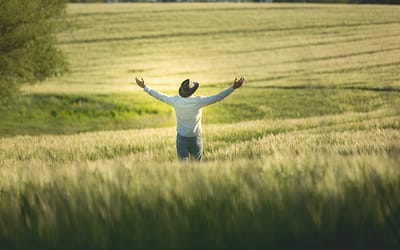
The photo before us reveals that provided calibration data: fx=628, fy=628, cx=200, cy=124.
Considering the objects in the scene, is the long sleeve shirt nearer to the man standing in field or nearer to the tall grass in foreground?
the man standing in field

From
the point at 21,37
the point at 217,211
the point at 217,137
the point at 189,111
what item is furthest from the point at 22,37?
the point at 217,211

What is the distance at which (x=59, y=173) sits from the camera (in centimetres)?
360

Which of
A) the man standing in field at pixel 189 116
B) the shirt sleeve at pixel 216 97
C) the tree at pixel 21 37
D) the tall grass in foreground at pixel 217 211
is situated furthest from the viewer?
the tree at pixel 21 37

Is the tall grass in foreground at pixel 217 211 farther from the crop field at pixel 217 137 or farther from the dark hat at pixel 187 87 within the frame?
the dark hat at pixel 187 87

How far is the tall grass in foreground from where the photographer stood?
2863 mm

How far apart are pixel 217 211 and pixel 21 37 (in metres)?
18.2

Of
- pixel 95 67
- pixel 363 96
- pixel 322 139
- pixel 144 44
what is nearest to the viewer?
Result: pixel 322 139


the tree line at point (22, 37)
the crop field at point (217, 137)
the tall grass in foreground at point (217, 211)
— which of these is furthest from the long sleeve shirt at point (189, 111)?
the tree line at point (22, 37)

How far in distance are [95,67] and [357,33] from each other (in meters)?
14.7

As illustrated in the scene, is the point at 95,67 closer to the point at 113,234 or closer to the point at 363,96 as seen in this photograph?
the point at 363,96

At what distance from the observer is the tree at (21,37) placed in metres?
19.7

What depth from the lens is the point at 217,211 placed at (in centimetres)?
300

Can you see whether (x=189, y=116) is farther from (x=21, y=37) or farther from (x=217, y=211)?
(x=21, y=37)

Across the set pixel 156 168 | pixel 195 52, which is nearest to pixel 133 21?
pixel 195 52
